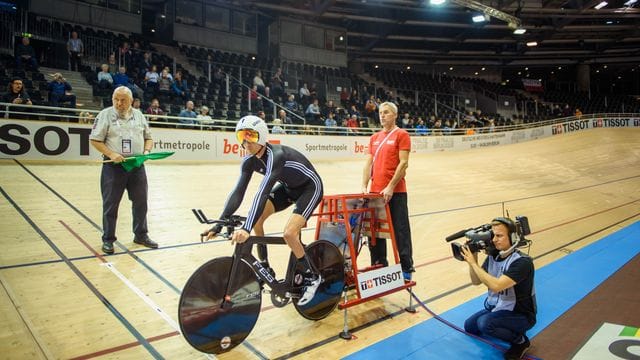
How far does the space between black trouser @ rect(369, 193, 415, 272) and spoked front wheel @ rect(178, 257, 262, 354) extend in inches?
51.3

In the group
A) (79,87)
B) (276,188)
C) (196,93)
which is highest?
(196,93)

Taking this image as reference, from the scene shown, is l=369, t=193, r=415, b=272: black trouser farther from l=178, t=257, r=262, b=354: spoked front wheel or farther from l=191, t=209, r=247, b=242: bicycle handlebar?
l=191, t=209, r=247, b=242: bicycle handlebar

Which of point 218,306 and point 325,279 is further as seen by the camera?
point 325,279

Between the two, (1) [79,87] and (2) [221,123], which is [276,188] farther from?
(1) [79,87]

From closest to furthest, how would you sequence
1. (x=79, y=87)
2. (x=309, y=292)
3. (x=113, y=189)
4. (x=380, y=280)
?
(x=309, y=292)
(x=380, y=280)
(x=113, y=189)
(x=79, y=87)

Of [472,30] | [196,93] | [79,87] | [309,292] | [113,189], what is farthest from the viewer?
[472,30]

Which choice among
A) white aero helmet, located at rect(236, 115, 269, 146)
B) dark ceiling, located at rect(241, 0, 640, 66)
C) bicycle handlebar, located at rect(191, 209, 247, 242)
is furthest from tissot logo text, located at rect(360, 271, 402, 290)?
dark ceiling, located at rect(241, 0, 640, 66)

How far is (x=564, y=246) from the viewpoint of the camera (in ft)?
16.7

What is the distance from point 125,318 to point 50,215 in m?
2.99

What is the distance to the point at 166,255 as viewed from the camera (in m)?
3.85

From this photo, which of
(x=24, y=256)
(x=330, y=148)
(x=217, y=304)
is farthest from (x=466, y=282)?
(x=330, y=148)

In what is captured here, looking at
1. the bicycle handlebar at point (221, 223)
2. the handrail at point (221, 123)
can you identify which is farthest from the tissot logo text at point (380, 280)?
the handrail at point (221, 123)

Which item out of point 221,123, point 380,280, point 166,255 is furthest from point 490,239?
point 221,123

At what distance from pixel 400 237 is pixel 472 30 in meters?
26.2
